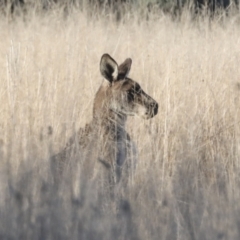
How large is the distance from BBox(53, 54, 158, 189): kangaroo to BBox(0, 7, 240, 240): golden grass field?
0.41 feet

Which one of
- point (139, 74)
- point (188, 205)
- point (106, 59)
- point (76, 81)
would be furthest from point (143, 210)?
point (139, 74)

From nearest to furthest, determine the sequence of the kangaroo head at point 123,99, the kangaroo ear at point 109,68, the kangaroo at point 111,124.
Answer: the kangaroo at point 111,124
the kangaroo ear at point 109,68
the kangaroo head at point 123,99

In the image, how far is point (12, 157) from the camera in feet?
14.7

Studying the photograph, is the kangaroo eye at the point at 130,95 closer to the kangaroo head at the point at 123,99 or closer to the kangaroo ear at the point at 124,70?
the kangaroo head at the point at 123,99

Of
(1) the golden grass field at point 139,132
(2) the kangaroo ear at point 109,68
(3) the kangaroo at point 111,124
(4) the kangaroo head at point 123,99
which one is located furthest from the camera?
(4) the kangaroo head at point 123,99

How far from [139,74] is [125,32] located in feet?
7.27

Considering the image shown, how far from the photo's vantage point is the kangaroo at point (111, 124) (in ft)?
15.1

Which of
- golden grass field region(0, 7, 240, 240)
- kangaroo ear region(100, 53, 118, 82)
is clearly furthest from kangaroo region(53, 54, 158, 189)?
golden grass field region(0, 7, 240, 240)

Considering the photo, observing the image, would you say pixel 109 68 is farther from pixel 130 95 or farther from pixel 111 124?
pixel 111 124

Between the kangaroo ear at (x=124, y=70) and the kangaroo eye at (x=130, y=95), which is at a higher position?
the kangaroo ear at (x=124, y=70)

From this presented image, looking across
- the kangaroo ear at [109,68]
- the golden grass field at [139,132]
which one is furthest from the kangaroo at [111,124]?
the golden grass field at [139,132]

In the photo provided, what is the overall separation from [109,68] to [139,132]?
1.70 ft

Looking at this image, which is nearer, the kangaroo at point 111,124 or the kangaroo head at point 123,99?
the kangaroo at point 111,124

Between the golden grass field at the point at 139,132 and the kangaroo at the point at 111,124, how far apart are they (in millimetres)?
126
